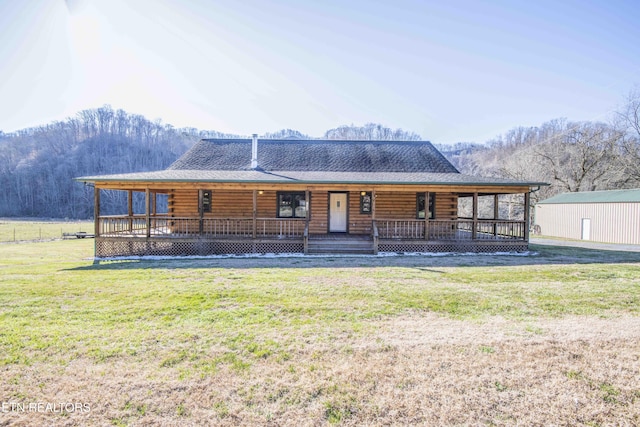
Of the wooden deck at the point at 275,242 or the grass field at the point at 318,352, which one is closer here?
the grass field at the point at 318,352

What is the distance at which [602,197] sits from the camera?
2159 centimetres

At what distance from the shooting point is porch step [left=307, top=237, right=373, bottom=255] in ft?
43.8

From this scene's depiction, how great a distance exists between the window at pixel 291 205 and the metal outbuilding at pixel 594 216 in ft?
63.6

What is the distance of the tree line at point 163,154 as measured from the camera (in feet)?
101

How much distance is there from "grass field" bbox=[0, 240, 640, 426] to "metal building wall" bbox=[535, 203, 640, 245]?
1513 centimetres

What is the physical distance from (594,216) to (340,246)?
19.1 m

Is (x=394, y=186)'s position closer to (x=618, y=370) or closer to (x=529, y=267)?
(x=529, y=267)

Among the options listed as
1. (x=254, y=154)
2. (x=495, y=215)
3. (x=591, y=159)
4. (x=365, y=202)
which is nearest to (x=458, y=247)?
(x=495, y=215)

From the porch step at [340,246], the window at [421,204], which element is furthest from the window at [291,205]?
the window at [421,204]

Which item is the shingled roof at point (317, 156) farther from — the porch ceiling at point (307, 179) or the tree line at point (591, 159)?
the tree line at point (591, 159)

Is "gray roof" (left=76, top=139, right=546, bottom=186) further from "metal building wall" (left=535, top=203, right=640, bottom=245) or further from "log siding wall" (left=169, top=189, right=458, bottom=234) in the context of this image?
"metal building wall" (left=535, top=203, right=640, bottom=245)

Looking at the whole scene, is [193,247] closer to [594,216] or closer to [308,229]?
[308,229]

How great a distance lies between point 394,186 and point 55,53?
13.3 meters

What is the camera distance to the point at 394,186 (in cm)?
1372
